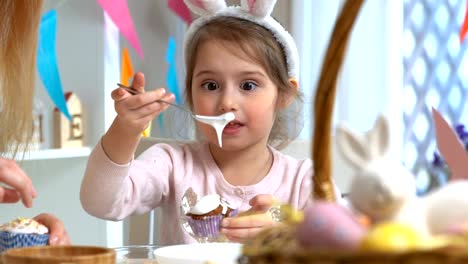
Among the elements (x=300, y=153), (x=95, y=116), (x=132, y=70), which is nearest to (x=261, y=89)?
(x=300, y=153)

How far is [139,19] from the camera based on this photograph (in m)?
2.77

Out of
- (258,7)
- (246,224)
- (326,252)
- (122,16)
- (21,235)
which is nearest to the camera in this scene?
(326,252)

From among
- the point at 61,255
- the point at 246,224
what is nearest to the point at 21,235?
the point at 61,255

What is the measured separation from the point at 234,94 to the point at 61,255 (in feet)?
2.20

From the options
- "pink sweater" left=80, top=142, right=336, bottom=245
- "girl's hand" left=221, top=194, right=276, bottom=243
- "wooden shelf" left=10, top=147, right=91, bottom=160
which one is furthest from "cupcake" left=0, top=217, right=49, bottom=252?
"wooden shelf" left=10, top=147, right=91, bottom=160

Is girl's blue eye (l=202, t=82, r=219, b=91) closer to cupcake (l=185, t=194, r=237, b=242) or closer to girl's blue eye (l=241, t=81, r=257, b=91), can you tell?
girl's blue eye (l=241, t=81, r=257, b=91)

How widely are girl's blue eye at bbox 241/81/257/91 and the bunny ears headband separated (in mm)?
114

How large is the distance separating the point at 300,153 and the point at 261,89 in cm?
28

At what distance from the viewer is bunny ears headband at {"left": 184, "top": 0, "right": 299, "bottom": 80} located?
1.45m

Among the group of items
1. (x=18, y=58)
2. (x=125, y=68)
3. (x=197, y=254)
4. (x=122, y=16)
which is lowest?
(x=197, y=254)

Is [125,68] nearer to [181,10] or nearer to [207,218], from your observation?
[181,10]

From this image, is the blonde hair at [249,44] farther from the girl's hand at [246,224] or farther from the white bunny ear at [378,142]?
the white bunny ear at [378,142]

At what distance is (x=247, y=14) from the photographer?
57.7 inches

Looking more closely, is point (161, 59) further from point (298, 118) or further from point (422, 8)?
point (422, 8)
